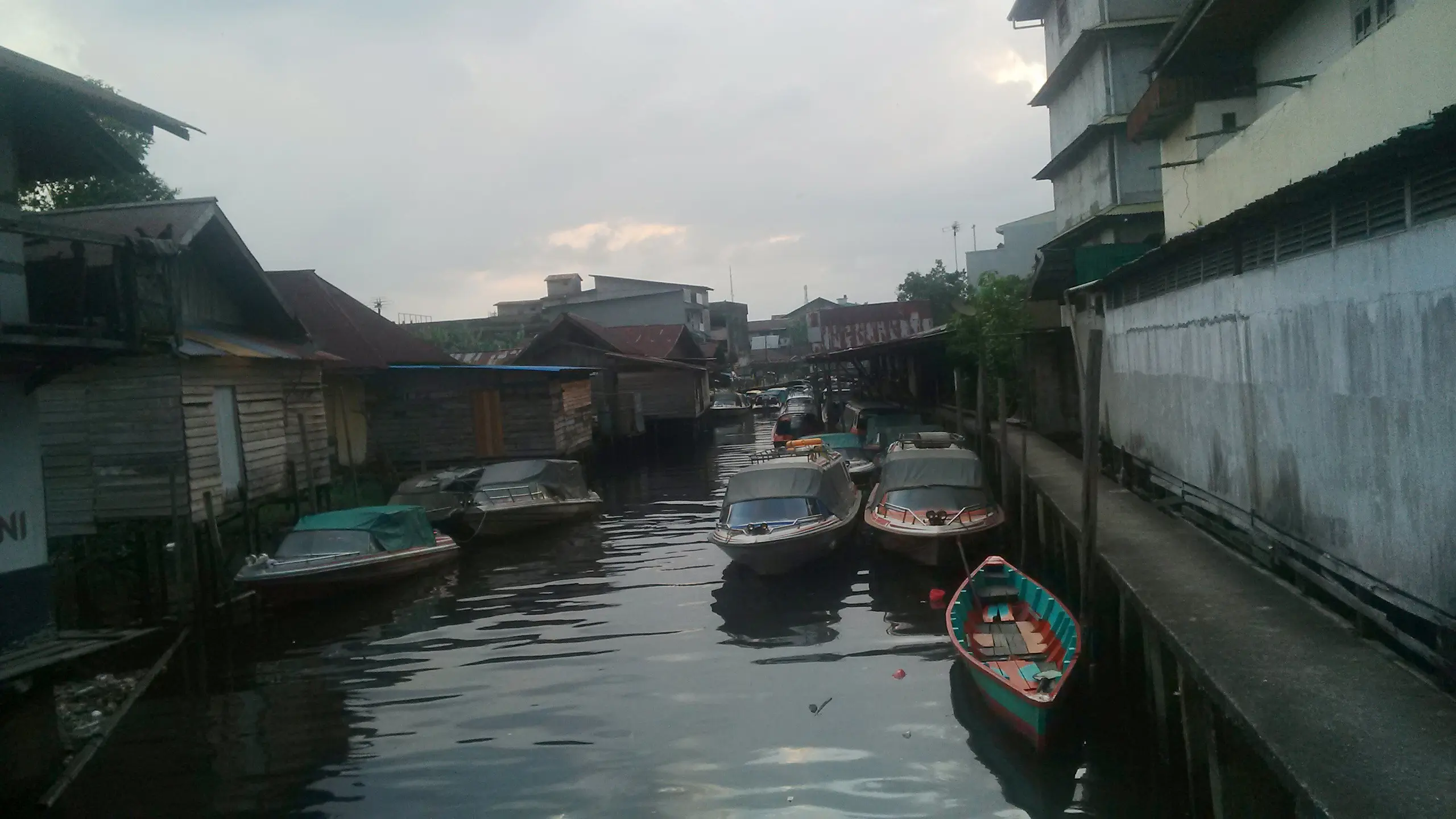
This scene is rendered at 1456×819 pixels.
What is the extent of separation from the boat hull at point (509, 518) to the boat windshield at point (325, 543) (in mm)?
4397

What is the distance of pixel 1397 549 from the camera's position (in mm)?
7008

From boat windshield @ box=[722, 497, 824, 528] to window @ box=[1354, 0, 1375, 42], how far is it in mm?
10043

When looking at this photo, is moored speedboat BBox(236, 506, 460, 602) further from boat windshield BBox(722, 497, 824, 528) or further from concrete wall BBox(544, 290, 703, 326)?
concrete wall BBox(544, 290, 703, 326)

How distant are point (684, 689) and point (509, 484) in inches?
469

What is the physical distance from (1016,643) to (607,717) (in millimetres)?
4591

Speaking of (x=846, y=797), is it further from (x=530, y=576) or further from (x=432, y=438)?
(x=432, y=438)

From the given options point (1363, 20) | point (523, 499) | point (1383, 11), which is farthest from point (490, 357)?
point (1383, 11)

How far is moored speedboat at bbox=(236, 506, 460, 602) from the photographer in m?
16.0

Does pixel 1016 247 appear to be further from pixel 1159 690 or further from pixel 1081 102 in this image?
pixel 1159 690

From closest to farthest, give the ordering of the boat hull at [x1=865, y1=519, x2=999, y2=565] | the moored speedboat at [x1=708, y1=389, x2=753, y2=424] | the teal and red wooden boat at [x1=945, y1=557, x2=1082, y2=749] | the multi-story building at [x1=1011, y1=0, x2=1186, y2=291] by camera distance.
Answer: the teal and red wooden boat at [x1=945, y1=557, x2=1082, y2=749]
the boat hull at [x1=865, y1=519, x2=999, y2=565]
the multi-story building at [x1=1011, y1=0, x2=1186, y2=291]
the moored speedboat at [x1=708, y1=389, x2=753, y2=424]

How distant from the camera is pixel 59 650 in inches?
366

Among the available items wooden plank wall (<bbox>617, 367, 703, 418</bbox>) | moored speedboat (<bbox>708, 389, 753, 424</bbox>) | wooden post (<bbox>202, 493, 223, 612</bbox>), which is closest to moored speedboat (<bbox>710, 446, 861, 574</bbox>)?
wooden post (<bbox>202, 493, 223, 612</bbox>)

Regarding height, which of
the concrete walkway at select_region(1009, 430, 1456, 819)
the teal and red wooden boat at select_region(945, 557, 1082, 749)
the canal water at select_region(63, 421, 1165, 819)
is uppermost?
the concrete walkway at select_region(1009, 430, 1456, 819)

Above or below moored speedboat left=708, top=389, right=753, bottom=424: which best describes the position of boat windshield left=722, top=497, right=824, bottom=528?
below
